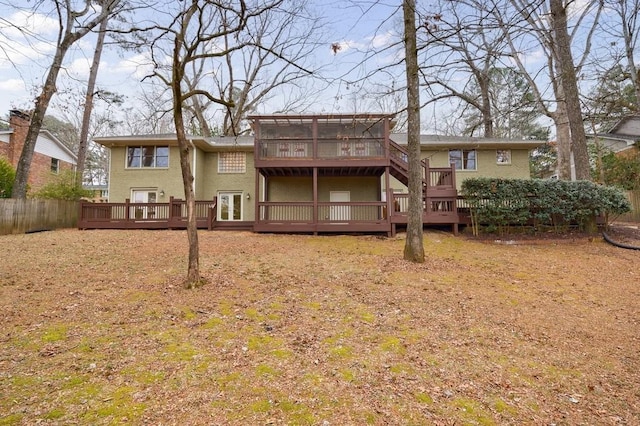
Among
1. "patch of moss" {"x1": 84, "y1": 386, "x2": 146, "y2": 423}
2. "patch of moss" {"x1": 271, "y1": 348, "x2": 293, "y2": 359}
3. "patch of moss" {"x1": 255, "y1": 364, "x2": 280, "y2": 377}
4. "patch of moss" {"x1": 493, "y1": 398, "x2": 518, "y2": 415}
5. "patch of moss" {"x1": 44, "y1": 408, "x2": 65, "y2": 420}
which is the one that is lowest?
"patch of moss" {"x1": 493, "y1": 398, "x2": 518, "y2": 415}

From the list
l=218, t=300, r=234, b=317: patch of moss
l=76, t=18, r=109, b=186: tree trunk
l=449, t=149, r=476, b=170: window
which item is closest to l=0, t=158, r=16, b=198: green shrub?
l=76, t=18, r=109, b=186: tree trunk

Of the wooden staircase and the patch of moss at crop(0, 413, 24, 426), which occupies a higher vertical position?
the wooden staircase

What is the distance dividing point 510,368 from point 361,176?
1313 centimetres

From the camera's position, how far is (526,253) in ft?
32.0

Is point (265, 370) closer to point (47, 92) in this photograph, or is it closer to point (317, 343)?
point (317, 343)

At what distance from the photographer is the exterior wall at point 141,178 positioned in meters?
16.8

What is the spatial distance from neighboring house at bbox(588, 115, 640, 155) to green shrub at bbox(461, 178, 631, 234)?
13.3 metres

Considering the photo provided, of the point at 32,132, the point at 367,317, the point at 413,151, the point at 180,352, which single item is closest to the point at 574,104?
the point at 413,151

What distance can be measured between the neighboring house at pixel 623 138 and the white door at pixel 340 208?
17856 millimetres

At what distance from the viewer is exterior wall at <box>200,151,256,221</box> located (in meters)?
17.4

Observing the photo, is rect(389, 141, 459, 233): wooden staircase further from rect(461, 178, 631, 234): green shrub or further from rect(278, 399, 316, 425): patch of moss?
rect(278, 399, 316, 425): patch of moss

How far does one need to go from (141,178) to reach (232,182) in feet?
15.0

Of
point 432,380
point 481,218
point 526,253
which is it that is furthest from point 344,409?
point 481,218

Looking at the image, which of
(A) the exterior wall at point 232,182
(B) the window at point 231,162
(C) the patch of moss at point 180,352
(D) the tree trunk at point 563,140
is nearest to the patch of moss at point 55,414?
(C) the patch of moss at point 180,352
